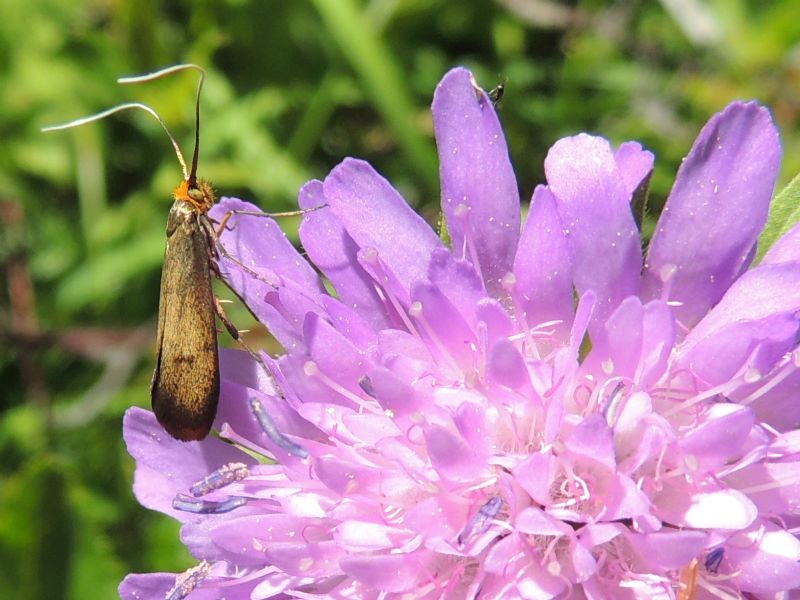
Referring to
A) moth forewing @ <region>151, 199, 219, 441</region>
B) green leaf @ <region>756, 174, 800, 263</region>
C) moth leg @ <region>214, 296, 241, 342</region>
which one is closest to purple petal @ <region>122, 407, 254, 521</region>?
moth forewing @ <region>151, 199, 219, 441</region>

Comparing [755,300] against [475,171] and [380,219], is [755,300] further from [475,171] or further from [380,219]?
[380,219]

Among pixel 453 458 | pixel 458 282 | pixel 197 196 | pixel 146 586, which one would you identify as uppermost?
pixel 197 196

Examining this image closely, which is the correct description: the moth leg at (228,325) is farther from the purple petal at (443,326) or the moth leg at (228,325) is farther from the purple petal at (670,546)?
the purple petal at (670,546)

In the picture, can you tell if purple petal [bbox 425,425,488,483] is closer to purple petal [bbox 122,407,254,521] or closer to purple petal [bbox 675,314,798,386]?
purple petal [bbox 675,314,798,386]

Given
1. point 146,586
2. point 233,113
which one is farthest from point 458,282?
point 233,113

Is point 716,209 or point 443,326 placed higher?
point 716,209

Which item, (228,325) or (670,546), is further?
(228,325)

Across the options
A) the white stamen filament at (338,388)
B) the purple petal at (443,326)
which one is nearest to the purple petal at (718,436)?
the purple petal at (443,326)

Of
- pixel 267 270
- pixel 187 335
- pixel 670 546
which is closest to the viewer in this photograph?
pixel 670 546
